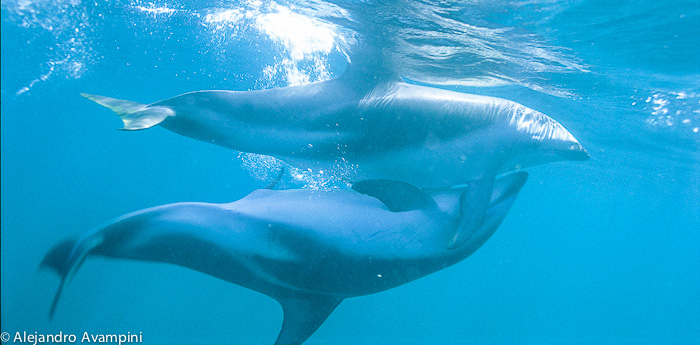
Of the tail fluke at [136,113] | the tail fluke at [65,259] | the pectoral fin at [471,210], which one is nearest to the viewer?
the tail fluke at [65,259]

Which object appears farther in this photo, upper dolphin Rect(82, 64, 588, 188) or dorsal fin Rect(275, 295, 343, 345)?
upper dolphin Rect(82, 64, 588, 188)

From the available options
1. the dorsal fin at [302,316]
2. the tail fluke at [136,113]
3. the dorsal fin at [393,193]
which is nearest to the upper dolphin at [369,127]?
the tail fluke at [136,113]

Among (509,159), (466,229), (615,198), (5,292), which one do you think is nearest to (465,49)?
(509,159)

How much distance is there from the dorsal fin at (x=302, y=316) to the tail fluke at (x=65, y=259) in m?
1.30

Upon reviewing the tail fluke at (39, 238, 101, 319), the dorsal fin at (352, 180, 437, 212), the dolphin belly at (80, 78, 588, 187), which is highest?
the dolphin belly at (80, 78, 588, 187)

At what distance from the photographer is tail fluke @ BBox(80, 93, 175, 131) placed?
275cm

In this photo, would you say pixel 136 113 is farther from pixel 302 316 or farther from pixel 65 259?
pixel 302 316

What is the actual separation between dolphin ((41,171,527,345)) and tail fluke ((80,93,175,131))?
637mm

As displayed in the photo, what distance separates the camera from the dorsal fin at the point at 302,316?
2.93 m

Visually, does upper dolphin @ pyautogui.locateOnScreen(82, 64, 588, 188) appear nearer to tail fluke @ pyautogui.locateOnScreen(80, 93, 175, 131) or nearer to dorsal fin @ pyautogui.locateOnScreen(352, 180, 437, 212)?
tail fluke @ pyautogui.locateOnScreen(80, 93, 175, 131)

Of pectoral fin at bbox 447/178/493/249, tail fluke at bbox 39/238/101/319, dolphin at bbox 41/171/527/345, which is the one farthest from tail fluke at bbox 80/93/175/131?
pectoral fin at bbox 447/178/493/249

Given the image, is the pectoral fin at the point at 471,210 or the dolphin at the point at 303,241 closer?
the dolphin at the point at 303,241

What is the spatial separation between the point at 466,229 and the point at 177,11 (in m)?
10.1

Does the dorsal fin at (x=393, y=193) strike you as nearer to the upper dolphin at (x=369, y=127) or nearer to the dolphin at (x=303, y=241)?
the dolphin at (x=303, y=241)
